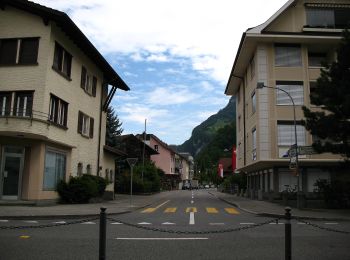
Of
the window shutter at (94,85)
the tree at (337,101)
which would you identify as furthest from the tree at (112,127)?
the tree at (337,101)

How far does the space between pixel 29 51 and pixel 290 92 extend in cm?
2011

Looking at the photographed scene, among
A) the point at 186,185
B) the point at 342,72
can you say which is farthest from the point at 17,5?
the point at 186,185

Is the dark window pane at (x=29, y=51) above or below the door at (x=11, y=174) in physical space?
above

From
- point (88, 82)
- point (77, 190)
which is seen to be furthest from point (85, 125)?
point (77, 190)

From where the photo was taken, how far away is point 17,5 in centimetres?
2494

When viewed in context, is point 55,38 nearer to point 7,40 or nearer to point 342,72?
point 7,40

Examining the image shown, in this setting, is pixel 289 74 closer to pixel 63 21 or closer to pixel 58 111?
pixel 58 111

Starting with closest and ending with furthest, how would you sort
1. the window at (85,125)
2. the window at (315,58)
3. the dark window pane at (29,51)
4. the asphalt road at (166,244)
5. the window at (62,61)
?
the asphalt road at (166,244)
the dark window pane at (29,51)
the window at (62,61)
the window at (85,125)
the window at (315,58)

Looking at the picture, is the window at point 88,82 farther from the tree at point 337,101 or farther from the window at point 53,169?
the tree at point 337,101

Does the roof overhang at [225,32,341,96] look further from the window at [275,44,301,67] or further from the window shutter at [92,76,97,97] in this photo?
the window shutter at [92,76,97,97]

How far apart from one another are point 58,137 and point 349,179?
54.0 feet

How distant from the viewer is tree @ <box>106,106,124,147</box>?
50781 millimetres

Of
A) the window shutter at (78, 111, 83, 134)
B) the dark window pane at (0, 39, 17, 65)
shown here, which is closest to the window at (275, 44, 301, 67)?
the window shutter at (78, 111, 83, 134)

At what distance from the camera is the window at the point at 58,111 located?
84.3ft
